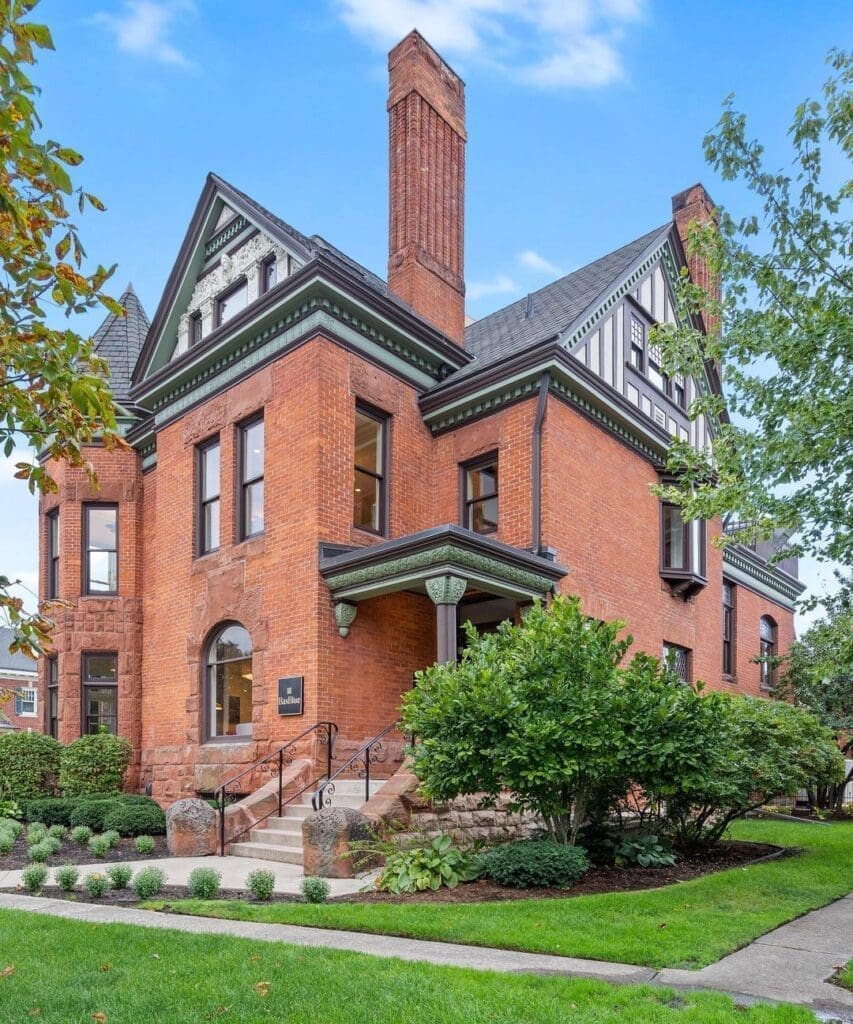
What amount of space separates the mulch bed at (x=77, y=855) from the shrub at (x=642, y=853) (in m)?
5.89

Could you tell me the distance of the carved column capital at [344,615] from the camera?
13586 mm

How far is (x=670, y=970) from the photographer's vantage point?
18.0 feet

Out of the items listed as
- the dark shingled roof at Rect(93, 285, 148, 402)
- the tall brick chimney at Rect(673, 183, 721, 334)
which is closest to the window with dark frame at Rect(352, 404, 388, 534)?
the dark shingled roof at Rect(93, 285, 148, 402)

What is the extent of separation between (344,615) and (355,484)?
245 cm

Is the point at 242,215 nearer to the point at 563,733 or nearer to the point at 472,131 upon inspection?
the point at 472,131

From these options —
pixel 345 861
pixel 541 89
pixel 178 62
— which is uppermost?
pixel 541 89

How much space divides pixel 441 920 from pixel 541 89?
49.7 ft

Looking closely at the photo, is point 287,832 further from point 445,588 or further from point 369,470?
point 369,470

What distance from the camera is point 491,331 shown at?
19641 millimetres

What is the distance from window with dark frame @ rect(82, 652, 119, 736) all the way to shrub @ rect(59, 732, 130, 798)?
4.58 ft

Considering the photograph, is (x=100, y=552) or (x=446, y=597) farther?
(x=100, y=552)

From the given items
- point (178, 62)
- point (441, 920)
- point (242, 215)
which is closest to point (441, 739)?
point (441, 920)

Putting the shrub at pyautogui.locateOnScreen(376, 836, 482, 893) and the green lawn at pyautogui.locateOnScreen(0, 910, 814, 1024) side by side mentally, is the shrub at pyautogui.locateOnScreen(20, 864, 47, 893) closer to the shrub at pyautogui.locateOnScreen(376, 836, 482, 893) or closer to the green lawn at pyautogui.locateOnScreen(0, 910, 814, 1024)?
the green lawn at pyautogui.locateOnScreen(0, 910, 814, 1024)

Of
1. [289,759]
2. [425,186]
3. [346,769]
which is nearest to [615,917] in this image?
[346,769]
